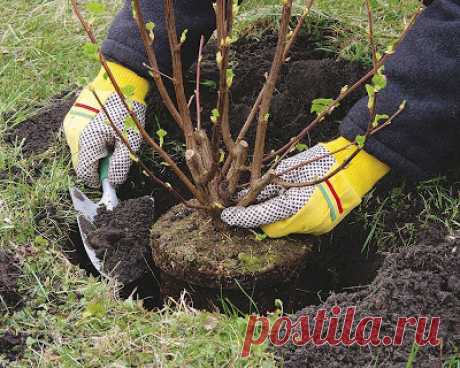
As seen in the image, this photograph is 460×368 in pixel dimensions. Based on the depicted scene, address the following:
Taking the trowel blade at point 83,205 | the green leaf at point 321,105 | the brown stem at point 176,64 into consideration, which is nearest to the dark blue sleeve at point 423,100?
the green leaf at point 321,105

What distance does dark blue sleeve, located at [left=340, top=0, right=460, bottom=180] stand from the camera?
2.08 metres

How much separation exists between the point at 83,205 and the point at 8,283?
1.59 ft

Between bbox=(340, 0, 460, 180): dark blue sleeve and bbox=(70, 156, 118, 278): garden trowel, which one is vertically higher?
bbox=(340, 0, 460, 180): dark blue sleeve

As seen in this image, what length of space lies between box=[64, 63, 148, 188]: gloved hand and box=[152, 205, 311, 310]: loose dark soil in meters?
0.31

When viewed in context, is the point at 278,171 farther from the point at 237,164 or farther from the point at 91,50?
the point at 91,50

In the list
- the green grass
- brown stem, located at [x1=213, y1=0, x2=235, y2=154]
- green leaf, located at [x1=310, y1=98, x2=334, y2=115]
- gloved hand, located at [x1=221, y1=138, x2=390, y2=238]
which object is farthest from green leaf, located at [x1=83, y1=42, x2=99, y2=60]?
gloved hand, located at [x1=221, y1=138, x2=390, y2=238]

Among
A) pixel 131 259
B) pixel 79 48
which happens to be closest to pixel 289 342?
pixel 131 259

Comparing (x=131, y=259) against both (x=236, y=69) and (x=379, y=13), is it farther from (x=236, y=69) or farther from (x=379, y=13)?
(x=379, y=13)

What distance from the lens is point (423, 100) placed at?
2.11 meters

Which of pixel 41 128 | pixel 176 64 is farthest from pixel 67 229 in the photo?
pixel 176 64

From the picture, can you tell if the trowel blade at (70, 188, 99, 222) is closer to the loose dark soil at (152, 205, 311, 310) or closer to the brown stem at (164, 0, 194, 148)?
the loose dark soil at (152, 205, 311, 310)

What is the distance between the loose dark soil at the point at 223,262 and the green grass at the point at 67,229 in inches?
5.0

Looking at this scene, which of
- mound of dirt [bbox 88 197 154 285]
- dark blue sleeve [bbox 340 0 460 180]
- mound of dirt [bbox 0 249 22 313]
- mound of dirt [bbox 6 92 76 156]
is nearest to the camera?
mound of dirt [bbox 0 249 22 313]

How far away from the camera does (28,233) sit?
2.24m
